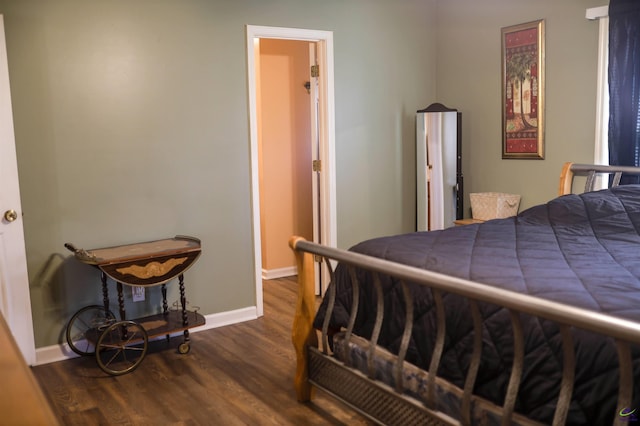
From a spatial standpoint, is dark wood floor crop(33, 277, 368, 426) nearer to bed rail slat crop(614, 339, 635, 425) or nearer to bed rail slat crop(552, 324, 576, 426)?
bed rail slat crop(552, 324, 576, 426)

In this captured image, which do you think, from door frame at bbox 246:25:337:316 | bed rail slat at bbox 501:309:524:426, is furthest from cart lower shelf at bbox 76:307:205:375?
bed rail slat at bbox 501:309:524:426

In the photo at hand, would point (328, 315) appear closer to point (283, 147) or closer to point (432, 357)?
point (432, 357)

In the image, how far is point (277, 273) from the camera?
5.55m

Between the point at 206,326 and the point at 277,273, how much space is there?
57.5 inches

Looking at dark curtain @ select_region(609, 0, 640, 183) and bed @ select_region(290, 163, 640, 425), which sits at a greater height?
dark curtain @ select_region(609, 0, 640, 183)

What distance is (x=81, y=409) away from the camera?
3.01m

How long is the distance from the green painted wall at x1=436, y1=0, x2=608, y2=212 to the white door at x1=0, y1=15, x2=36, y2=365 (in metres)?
3.30

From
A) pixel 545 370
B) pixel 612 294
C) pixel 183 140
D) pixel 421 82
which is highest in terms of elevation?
pixel 421 82

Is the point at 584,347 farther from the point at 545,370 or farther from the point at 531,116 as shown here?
the point at 531,116

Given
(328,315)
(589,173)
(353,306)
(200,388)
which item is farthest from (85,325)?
(589,173)

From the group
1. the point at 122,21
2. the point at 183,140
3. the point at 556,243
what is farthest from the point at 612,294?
the point at 122,21

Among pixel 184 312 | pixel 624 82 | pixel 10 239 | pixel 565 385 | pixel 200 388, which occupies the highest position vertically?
pixel 624 82

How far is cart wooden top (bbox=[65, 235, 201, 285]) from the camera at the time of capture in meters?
3.35

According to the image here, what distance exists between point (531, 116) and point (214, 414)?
3036 mm
